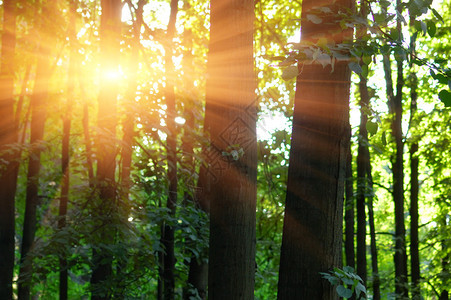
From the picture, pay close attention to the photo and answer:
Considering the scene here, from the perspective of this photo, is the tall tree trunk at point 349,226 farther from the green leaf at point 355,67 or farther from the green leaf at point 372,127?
the green leaf at point 355,67

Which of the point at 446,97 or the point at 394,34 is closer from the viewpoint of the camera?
the point at 446,97

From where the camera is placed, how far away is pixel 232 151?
14.9 feet

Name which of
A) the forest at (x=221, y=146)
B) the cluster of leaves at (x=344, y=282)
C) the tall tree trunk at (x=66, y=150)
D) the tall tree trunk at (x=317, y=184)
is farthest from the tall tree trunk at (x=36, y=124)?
the cluster of leaves at (x=344, y=282)

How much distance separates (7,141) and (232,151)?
748 centimetres

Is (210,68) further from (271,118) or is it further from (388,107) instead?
(388,107)

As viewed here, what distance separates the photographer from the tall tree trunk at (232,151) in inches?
182

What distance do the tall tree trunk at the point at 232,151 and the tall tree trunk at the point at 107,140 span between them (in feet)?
8.09

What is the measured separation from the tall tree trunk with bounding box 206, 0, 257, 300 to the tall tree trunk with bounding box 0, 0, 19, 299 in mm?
6523

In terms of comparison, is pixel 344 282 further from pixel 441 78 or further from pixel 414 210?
pixel 414 210

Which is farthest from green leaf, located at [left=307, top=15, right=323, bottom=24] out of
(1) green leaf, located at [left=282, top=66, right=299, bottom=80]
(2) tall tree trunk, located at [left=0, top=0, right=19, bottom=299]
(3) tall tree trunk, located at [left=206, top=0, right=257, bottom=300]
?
(2) tall tree trunk, located at [left=0, top=0, right=19, bottom=299]

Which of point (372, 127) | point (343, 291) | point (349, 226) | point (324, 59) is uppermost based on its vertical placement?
point (349, 226)

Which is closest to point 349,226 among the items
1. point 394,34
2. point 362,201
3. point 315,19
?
point 362,201

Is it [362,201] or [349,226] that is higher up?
[362,201]

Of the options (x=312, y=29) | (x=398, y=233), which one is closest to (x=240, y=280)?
(x=312, y=29)
